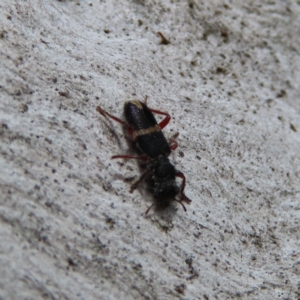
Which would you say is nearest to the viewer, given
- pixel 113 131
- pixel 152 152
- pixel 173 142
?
pixel 152 152

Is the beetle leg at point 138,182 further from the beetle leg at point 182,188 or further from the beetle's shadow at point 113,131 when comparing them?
the beetle's shadow at point 113,131

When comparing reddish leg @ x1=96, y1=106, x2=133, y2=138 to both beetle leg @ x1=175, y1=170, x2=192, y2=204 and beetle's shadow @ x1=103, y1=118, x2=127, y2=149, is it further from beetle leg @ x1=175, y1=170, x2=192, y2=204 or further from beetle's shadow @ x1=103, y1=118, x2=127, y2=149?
beetle leg @ x1=175, y1=170, x2=192, y2=204

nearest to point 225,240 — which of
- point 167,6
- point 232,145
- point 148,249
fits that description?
point 148,249

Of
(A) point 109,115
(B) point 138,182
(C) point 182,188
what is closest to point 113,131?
(A) point 109,115

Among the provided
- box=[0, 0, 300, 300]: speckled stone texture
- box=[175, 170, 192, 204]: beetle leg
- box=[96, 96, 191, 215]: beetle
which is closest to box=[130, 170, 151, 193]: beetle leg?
box=[96, 96, 191, 215]: beetle

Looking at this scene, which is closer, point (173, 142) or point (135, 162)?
point (135, 162)

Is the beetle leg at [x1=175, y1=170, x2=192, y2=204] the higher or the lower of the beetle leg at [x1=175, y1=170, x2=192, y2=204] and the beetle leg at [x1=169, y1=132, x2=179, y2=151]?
the lower

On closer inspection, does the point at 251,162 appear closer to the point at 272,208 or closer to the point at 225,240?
the point at 272,208

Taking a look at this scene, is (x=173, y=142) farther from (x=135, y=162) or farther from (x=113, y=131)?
(x=113, y=131)
